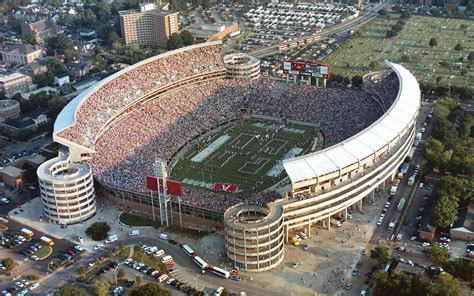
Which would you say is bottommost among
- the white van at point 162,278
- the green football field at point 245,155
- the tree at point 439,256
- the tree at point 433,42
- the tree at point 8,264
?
the green football field at point 245,155

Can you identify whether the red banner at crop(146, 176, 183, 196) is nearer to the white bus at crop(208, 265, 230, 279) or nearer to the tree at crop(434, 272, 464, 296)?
the white bus at crop(208, 265, 230, 279)

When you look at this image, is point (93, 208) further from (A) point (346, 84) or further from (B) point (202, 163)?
(A) point (346, 84)

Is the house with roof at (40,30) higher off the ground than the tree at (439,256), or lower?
higher

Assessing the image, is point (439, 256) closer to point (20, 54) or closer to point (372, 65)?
point (372, 65)

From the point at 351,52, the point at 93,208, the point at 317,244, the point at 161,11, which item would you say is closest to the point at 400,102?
the point at 317,244

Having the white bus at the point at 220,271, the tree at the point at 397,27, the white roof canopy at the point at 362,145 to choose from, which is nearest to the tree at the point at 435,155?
the white roof canopy at the point at 362,145

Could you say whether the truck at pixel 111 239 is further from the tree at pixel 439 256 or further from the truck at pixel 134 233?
the tree at pixel 439 256

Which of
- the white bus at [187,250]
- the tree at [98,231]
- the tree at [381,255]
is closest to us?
the tree at [381,255]
